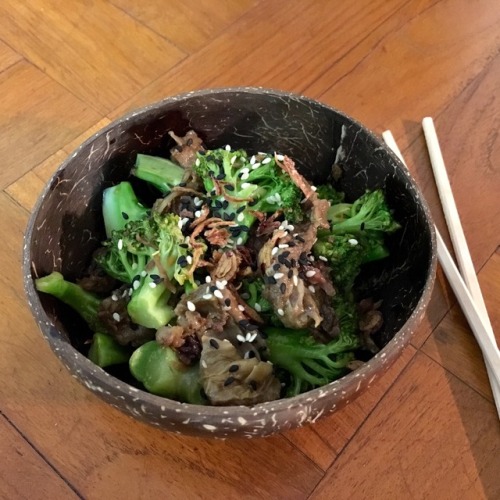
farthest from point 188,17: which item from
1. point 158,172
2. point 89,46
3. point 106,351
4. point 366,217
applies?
point 106,351

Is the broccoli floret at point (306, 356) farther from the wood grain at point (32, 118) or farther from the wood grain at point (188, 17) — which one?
the wood grain at point (188, 17)

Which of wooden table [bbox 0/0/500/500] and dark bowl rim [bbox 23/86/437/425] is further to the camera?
wooden table [bbox 0/0/500/500]

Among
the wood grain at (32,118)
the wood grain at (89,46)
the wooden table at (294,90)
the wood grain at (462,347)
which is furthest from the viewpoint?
the wood grain at (89,46)

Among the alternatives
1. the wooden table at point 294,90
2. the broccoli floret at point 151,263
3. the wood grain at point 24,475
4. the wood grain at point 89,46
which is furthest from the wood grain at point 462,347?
the wood grain at point 89,46

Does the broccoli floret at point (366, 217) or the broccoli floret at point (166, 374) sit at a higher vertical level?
the broccoli floret at point (166, 374)

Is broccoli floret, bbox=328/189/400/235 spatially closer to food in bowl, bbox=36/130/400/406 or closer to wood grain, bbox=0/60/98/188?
food in bowl, bbox=36/130/400/406

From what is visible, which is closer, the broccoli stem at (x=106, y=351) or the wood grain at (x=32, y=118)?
the broccoli stem at (x=106, y=351)

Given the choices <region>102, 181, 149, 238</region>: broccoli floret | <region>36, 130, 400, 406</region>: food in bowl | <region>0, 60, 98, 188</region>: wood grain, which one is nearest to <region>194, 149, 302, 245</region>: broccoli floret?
<region>36, 130, 400, 406</region>: food in bowl
